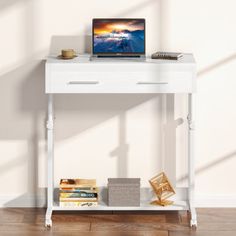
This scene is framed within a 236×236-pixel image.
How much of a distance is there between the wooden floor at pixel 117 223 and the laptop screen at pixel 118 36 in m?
0.97

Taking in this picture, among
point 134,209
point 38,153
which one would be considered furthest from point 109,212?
point 38,153

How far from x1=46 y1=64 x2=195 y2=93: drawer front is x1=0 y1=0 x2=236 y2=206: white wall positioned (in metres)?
0.34

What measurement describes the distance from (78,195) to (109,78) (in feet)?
2.54

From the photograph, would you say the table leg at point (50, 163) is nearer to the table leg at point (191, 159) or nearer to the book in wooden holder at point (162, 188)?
the book in wooden holder at point (162, 188)

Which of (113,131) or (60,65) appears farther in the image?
(113,131)

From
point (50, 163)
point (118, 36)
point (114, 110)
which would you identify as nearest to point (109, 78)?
point (118, 36)

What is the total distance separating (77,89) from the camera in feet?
16.1

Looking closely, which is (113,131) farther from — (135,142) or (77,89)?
(77,89)

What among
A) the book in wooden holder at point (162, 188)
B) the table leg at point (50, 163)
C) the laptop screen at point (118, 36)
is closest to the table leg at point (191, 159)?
the book in wooden holder at point (162, 188)

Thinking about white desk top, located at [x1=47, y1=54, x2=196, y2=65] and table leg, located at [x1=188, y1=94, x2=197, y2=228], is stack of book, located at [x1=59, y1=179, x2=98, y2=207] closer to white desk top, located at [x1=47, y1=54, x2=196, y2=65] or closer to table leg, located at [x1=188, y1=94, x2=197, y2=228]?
table leg, located at [x1=188, y1=94, x2=197, y2=228]

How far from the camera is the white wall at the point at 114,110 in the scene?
203 inches

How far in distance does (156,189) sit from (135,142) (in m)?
0.32

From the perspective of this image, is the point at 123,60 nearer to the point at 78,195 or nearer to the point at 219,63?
the point at 219,63

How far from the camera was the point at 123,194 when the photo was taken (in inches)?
205
